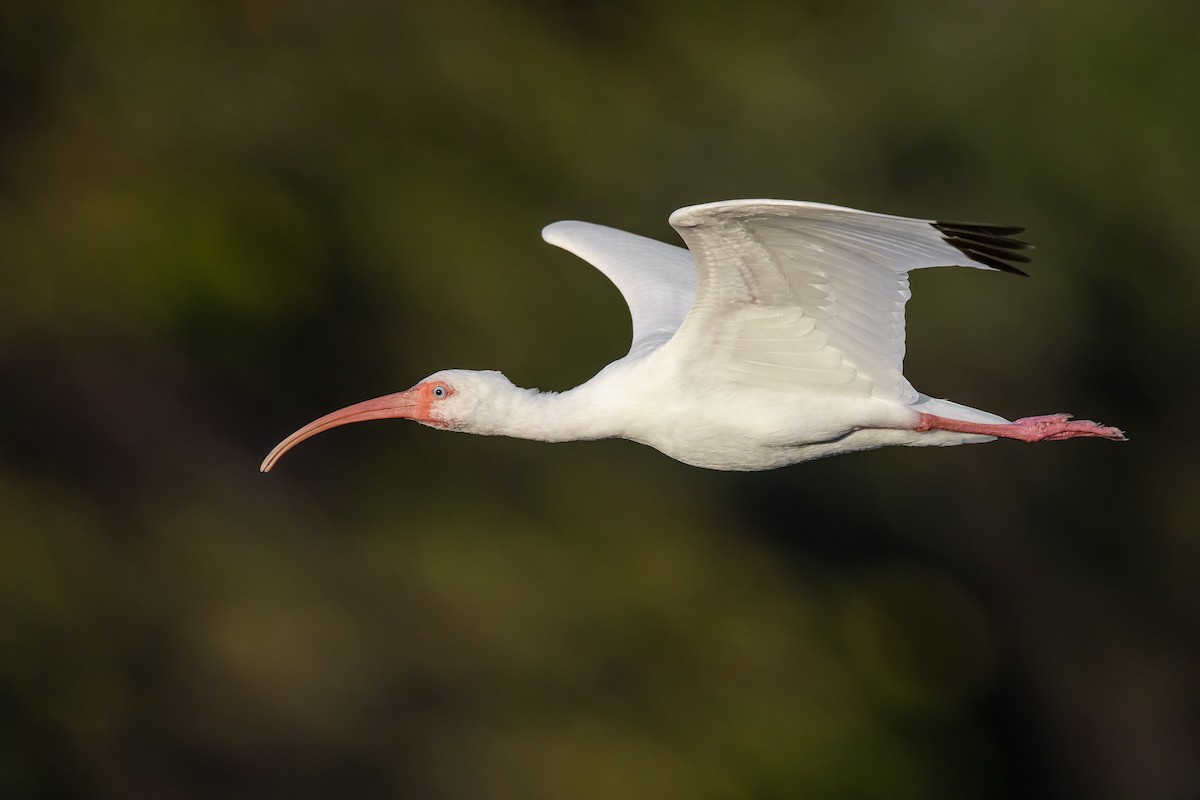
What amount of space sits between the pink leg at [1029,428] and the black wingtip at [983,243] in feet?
4.76

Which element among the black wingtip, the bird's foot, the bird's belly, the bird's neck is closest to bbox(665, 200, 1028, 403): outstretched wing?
the black wingtip

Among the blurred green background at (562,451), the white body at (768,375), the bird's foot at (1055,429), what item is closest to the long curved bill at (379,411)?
the white body at (768,375)

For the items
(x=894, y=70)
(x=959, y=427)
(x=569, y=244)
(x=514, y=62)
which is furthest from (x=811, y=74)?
(x=959, y=427)

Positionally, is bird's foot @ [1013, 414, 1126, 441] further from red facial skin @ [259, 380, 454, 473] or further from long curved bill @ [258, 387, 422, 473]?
long curved bill @ [258, 387, 422, 473]

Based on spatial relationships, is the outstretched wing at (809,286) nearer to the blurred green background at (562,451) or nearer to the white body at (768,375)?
the white body at (768,375)

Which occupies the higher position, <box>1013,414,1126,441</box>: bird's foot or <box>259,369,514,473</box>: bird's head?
<box>259,369,514,473</box>: bird's head

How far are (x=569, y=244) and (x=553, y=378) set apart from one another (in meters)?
11.2

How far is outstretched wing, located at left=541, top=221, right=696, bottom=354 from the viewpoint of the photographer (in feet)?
41.1

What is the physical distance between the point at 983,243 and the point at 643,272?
3956 mm

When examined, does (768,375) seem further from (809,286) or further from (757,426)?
(809,286)

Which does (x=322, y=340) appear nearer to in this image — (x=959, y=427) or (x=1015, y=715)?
(x=1015, y=715)

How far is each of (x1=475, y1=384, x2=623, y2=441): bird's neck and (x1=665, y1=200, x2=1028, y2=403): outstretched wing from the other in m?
0.64

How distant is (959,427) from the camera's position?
11328 mm

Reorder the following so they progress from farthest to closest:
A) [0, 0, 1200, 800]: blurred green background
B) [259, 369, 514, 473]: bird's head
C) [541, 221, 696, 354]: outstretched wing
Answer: [0, 0, 1200, 800]: blurred green background < [541, 221, 696, 354]: outstretched wing < [259, 369, 514, 473]: bird's head
